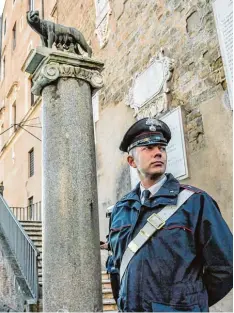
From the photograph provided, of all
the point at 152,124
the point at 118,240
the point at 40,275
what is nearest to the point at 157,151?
the point at 152,124

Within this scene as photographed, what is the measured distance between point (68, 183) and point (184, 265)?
6.28 feet

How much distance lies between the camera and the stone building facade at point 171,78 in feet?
18.1

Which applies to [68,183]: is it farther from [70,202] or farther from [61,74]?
[61,74]

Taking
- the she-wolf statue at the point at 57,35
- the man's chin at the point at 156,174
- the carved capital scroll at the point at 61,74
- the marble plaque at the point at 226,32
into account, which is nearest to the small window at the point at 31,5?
the marble plaque at the point at 226,32

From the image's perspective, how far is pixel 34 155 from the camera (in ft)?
51.8

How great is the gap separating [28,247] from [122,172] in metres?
2.48

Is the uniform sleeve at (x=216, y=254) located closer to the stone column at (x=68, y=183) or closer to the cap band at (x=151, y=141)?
the cap band at (x=151, y=141)

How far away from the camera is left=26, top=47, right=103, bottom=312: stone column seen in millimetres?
3352

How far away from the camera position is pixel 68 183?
11.8 ft

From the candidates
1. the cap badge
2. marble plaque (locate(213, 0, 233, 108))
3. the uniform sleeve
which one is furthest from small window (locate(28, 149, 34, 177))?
the uniform sleeve

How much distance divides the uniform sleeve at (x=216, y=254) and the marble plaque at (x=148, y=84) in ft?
16.9

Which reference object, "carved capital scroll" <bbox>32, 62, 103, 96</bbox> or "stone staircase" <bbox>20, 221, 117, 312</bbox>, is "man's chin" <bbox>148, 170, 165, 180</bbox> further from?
"stone staircase" <bbox>20, 221, 117, 312</bbox>

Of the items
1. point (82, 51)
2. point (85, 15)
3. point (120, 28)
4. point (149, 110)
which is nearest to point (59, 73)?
point (82, 51)

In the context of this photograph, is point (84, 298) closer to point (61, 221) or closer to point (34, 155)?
point (61, 221)
